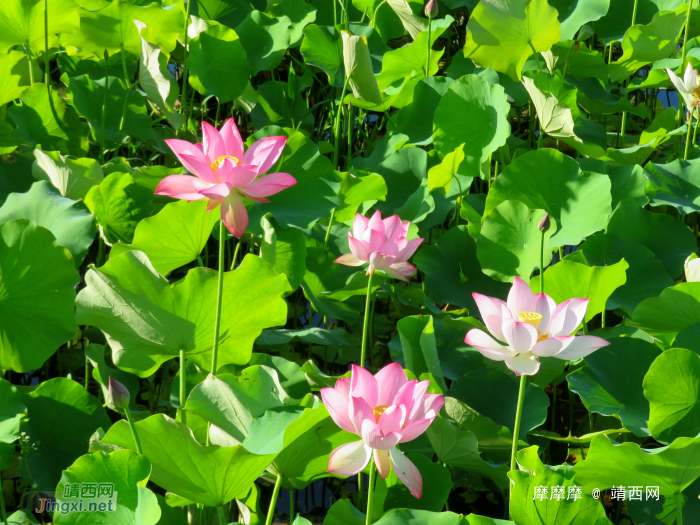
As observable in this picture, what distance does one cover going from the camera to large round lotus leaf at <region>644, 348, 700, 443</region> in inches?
37.0

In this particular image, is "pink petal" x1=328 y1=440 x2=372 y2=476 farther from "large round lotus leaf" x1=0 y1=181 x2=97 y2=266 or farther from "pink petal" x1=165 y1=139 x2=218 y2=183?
"large round lotus leaf" x1=0 y1=181 x2=97 y2=266

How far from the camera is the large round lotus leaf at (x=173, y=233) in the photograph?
3.75 ft

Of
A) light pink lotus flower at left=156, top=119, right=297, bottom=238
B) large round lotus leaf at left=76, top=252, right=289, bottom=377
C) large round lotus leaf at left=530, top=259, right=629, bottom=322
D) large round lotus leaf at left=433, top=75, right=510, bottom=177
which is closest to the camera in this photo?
light pink lotus flower at left=156, top=119, right=297, bottom=238

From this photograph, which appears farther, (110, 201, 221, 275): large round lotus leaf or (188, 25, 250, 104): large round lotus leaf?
(188, 25, 250, 104): large round lotus leaf

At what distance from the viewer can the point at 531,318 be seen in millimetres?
821

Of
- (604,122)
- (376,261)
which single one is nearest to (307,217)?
(376,261)

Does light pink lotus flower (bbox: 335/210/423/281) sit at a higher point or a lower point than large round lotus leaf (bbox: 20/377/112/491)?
higher

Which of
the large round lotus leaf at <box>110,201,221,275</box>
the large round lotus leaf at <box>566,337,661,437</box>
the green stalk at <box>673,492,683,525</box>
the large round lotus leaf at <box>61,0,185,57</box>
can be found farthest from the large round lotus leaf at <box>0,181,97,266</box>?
the green stalk at <box>673,492,683,525</box>

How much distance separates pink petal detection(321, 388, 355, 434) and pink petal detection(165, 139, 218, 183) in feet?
1.20

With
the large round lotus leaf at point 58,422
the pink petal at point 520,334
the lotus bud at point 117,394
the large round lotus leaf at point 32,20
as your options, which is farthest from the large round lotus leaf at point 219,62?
the pink petal at point 520,334

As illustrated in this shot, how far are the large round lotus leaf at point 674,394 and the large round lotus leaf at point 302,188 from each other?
0.73 meters

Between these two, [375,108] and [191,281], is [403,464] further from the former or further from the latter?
[375,108]

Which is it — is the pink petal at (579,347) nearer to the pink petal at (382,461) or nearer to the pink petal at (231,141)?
the pink petal at (382,461)

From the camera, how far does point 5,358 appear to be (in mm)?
1072
